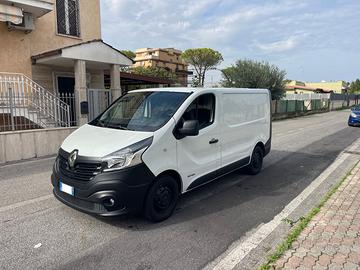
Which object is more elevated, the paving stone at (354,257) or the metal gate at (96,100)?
the metal gate at (96,100)

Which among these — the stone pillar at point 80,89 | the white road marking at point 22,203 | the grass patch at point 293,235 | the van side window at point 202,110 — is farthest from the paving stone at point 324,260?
the stone pillar at point 80,89

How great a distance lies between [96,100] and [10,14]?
13.3ft

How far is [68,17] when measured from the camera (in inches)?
542

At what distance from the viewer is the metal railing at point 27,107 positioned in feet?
28.8

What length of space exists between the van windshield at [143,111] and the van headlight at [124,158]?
485mm

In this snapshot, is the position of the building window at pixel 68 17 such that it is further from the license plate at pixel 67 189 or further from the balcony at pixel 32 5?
the license plate at pixel 67 189

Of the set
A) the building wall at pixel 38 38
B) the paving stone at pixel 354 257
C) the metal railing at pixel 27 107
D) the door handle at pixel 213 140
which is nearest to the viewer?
the paving stone at pixel 354 257

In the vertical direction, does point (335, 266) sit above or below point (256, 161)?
below

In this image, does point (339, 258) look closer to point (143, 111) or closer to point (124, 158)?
point (124, 158)

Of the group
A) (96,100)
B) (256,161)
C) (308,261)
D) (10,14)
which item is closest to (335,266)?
(308,261)

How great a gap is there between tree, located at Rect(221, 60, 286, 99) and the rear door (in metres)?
22.3

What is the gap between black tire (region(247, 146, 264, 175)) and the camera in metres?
6.57

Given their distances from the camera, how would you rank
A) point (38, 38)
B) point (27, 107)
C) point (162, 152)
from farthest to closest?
point (38, 38)
point (27, 107)
point (162, 152)

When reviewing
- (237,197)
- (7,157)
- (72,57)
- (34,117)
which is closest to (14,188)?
(7,157)
